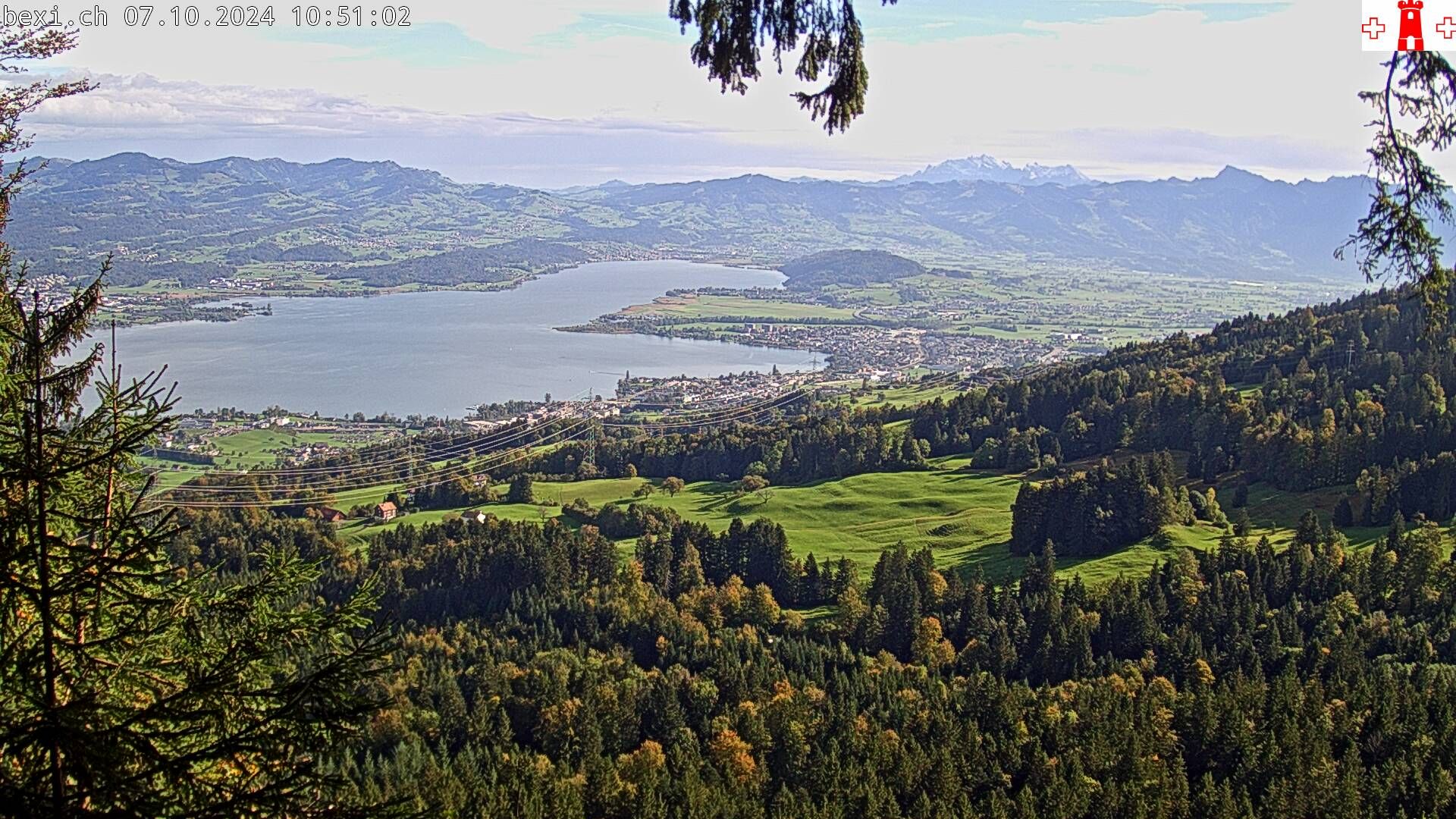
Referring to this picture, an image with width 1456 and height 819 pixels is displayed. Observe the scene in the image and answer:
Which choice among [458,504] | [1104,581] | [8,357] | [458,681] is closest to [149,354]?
[458,504]

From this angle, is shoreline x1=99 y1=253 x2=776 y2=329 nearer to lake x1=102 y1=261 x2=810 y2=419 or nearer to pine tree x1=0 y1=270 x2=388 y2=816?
lake x1=102 y1=261 x2=810 y2=419

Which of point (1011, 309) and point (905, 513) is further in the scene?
point (1011, 309)

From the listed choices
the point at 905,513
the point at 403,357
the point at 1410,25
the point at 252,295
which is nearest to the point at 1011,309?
the point at 403,357

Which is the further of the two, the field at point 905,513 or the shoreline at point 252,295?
the shoreline at point 252,295

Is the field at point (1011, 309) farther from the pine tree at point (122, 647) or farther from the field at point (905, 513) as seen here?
the pine tree at point (122, 647)

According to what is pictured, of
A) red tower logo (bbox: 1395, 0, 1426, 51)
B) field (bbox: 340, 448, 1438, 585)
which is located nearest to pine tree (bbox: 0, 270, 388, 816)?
red tower logo (bbox: 1395, 0, 1426, 51)

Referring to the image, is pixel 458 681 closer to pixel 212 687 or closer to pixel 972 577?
pixel 972 577

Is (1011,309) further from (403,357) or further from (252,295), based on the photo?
(252,295)

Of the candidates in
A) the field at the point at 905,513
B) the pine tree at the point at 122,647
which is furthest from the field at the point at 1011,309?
the pine tree at the point at 122,647
